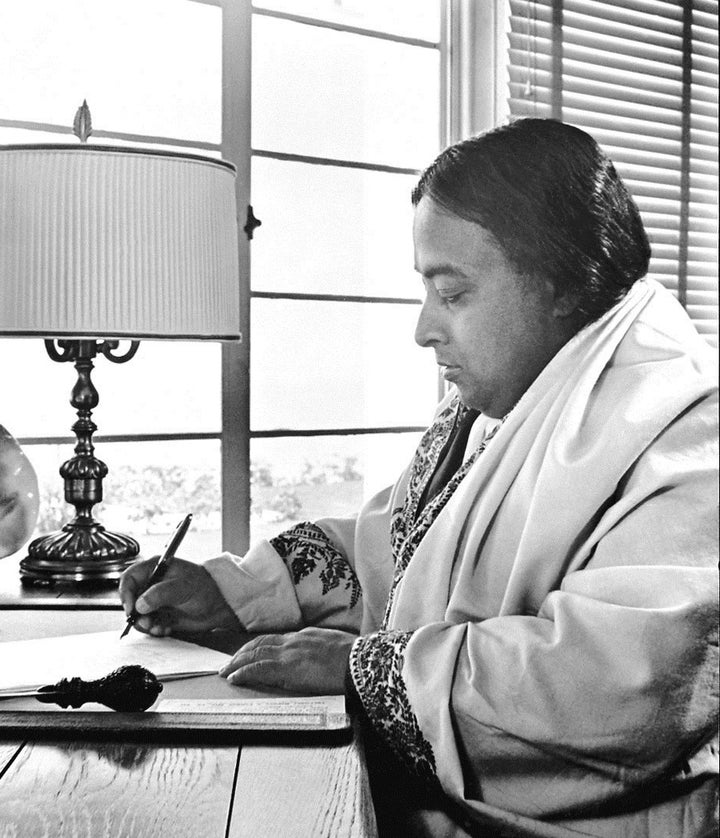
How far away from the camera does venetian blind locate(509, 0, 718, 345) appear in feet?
7.49

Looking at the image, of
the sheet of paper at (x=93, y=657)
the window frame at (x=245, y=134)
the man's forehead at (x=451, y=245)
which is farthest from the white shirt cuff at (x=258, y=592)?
the window frame at (x=245, y=134)

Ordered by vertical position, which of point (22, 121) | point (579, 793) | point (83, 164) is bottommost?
point (579, 793)

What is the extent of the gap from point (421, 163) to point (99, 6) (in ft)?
2.96

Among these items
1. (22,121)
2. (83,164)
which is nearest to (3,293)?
(83,164)

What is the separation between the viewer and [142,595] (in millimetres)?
1486

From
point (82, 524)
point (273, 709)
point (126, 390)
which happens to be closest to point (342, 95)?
Answer: point (126, 390)

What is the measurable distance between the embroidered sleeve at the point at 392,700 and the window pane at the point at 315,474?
1.39 metres

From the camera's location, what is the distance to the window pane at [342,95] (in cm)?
250

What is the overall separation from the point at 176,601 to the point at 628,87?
1697 millimetres

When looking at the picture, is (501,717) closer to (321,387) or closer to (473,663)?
(473,663)

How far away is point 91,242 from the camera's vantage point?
66.0 inches

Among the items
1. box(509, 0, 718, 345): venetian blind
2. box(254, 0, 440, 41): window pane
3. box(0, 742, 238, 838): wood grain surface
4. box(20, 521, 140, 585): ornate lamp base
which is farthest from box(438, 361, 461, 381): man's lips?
box(254, 0, 440, 41): window pane

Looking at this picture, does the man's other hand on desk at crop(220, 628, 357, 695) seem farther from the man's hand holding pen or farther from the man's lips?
the man's lips

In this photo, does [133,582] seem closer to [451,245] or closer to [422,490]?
[422,490]
